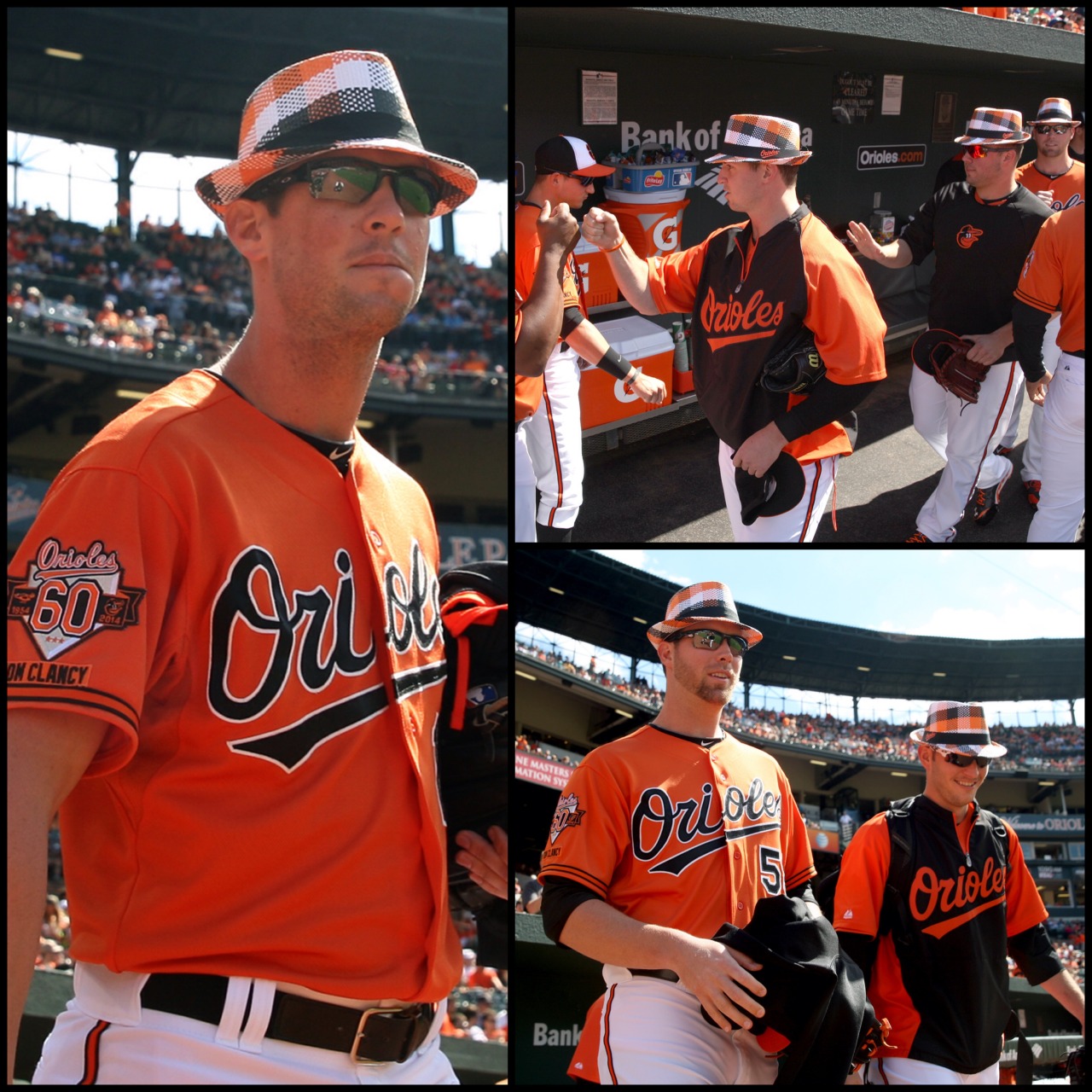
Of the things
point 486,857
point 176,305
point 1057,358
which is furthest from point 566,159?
point 176,305

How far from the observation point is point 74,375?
17.8 meters

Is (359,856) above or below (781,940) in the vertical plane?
above

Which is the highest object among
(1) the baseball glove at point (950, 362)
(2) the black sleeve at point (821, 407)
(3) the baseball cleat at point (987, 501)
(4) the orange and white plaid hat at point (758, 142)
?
(4) the orange and white plaid hat at point (758, 142)

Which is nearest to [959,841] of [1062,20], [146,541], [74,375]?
[146,541]

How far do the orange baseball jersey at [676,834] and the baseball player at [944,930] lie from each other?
370 millimetres

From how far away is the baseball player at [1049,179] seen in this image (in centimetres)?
402

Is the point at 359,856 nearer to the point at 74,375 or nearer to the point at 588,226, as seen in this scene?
the point at 588,226

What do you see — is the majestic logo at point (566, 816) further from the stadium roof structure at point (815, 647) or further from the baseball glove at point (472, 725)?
the stadium roof structure at point (815, 647)

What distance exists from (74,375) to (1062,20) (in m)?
15.7

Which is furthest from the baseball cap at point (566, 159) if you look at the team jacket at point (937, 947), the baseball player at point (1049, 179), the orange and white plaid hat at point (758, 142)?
the team jacket at point (937, 947)

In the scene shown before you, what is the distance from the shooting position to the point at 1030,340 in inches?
158

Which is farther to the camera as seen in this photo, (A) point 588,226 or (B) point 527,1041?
(B) point 527,1041

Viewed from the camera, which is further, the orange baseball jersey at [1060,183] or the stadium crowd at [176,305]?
the stadium crowd at [176,305]

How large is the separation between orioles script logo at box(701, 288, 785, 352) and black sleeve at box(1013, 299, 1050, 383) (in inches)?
44.8
